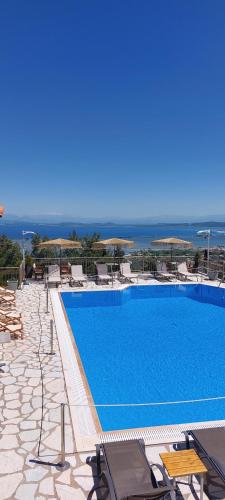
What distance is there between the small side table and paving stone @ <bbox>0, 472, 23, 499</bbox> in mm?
1704

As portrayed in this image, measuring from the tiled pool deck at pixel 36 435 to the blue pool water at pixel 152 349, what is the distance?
0.95 m

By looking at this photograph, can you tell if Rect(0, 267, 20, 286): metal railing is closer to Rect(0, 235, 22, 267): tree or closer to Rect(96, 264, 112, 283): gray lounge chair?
Rect(0, 235, 22, 267): tree

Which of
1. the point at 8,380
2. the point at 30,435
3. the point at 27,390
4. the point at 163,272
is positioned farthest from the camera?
the point at 163,272

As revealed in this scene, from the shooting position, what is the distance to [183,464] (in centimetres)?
350

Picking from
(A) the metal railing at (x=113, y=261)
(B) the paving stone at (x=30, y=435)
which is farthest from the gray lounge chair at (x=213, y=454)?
(A) the metal railing at (x=113, y=261)

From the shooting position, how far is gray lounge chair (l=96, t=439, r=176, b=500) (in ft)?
10.2

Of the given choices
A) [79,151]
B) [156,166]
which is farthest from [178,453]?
[156,166]

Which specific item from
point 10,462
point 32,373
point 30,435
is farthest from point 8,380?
point 10,462

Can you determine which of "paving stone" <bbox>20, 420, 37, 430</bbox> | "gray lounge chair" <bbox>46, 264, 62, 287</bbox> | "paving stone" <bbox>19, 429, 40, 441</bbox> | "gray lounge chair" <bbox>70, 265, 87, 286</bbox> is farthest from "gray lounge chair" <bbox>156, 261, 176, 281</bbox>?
"paving stone" <bbox>19, 429, 40, 441</bbox>

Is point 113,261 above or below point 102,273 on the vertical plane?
above

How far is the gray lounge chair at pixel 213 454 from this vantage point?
3.65 meters

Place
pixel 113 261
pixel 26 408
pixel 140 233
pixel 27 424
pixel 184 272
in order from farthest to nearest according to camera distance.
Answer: pixel 140 233 → pixel 113 261 → pixel 184 272 → pixel 26 408 → pixel 27 424

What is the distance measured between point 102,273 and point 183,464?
13.1 metres

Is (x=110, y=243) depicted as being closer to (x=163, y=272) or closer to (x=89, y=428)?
(x=163, y=272)
